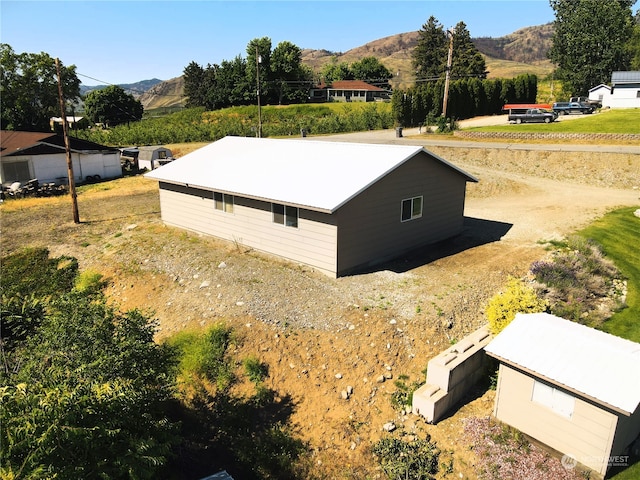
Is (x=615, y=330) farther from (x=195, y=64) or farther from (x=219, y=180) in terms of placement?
(x=195, y=64)

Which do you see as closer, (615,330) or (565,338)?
(565,338)

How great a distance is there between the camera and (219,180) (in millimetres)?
20266

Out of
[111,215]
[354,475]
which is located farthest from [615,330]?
[111,215]

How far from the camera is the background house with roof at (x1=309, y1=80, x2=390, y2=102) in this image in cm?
9457

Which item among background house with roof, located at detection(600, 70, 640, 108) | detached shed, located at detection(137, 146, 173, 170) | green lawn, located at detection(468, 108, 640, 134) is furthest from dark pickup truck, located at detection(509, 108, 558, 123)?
detached shed, located at detection(137, 146, 173, 170)

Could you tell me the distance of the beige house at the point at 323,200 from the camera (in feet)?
Result: 53.7

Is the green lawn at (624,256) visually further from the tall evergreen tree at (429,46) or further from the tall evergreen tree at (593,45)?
the tall evergreen tree at (429,46)

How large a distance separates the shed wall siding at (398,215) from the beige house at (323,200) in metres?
0.04

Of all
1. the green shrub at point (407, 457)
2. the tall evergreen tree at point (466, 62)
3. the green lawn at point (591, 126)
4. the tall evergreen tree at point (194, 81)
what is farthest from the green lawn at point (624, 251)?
the tall evergreen tree at point (194, 81)

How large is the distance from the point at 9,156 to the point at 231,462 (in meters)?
34.7

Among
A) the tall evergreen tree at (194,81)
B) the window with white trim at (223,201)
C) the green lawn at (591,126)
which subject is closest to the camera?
the window with white trim at (223,201)

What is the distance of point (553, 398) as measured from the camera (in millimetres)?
9953

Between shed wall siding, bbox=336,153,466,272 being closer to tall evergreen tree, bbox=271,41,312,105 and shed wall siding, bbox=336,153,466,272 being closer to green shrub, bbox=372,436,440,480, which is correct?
green shrub, bbox=372,436,440,480

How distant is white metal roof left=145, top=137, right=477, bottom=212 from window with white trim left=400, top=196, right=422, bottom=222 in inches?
73.5
